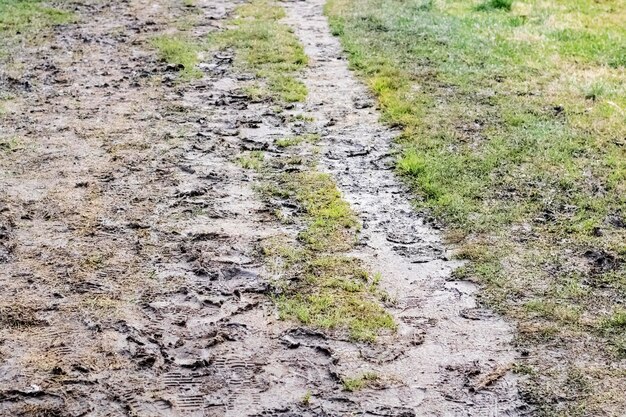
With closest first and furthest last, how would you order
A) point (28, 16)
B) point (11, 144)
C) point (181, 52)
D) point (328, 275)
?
1. point (328, 275)
2. point (11, 144)
3. point (181, 52)
4. point (28, 16)

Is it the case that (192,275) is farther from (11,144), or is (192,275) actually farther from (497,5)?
(497,5)

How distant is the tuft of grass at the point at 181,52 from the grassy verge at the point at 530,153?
199 centimetres

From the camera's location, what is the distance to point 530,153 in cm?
720

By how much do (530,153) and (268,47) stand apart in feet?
15.6

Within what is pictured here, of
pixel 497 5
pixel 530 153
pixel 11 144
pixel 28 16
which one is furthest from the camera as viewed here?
pixel 497 5

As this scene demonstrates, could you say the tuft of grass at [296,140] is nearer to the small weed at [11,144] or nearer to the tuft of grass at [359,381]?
the small weed at [11,144]

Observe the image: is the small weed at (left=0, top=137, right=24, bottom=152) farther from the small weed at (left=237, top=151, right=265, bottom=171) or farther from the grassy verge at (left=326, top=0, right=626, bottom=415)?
the grassy verge at (left=326, top=0, right=626, bottom=415)

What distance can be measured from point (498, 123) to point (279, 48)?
3.88 meters

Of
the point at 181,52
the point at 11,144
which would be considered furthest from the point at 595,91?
the point at 11,144

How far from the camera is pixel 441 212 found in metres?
6.24

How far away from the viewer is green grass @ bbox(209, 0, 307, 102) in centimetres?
944

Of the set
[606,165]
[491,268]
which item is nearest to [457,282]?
[491,268]

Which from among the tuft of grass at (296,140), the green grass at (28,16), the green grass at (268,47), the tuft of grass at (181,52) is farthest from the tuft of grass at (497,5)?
the green grass at (28,16)

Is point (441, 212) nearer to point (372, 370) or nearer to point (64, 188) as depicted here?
point (372, 370)
